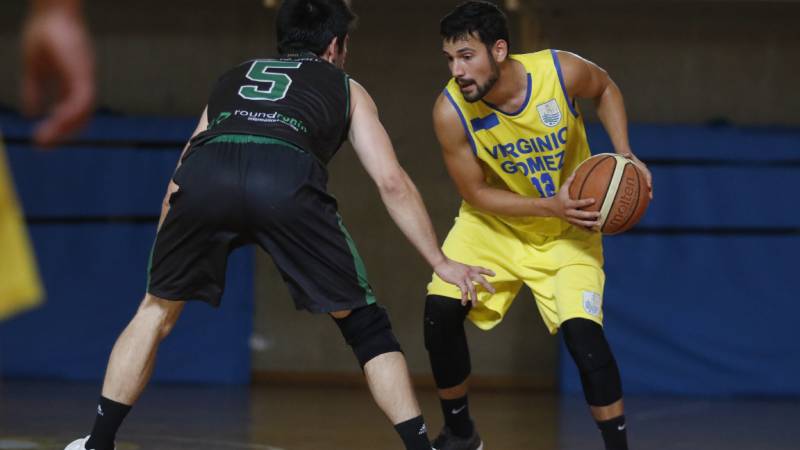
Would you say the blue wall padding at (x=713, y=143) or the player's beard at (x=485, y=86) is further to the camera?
the blue wall padding at (x=713, y=143)

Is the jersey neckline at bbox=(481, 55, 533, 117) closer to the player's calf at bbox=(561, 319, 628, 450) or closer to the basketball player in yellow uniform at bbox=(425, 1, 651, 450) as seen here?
the basketball player in yellow uniform at bbox=(425, 1, 651, 450)

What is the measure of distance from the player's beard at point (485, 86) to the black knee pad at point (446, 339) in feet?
2.40

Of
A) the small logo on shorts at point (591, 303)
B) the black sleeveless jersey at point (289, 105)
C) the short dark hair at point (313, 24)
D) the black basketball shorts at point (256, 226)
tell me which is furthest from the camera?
the small logo on shorts at point (591, 303)

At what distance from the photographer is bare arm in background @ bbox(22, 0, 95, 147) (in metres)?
1.42

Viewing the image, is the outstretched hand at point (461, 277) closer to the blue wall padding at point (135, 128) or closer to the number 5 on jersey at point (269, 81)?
the number 5 on jersey at point (269, 81)

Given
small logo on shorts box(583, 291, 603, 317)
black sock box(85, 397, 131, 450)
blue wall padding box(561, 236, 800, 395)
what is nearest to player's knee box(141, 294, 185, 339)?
black sock box(85, 397, 131, 450)

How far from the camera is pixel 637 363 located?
759cm

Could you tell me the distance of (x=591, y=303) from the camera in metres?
4.18

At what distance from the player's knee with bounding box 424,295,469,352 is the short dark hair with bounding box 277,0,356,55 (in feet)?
3.57

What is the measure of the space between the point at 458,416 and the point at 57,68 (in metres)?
3.28

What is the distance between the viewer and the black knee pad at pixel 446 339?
14.2 ft

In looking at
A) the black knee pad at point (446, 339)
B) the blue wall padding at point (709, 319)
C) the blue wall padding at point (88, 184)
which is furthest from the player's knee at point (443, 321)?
the blue wall padding at point (88, 184)

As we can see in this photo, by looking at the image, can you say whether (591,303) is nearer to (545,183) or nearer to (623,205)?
(623,205)

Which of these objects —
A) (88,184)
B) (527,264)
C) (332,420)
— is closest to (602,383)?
(527,264)
